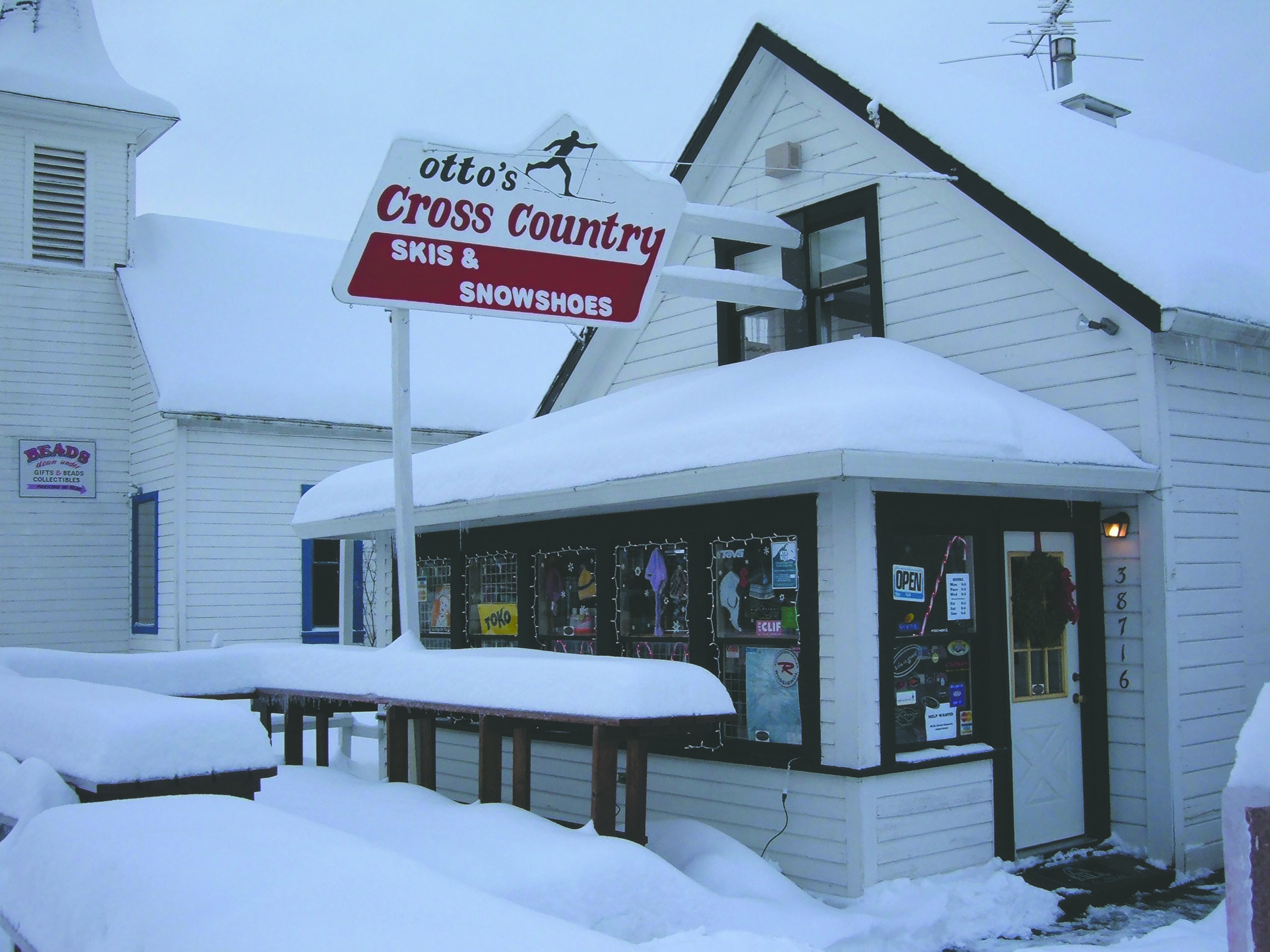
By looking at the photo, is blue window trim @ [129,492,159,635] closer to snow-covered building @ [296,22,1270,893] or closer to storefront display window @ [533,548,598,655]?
snow-covered building @ [296,22,1270,893]

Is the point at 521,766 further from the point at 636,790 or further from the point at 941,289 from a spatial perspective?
the point at 941,289

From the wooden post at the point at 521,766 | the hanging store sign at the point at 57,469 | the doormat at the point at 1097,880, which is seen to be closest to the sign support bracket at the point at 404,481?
the wooden post at the point at 521,766

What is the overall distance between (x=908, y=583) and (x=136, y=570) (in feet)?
40.8

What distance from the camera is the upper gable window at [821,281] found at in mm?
9719

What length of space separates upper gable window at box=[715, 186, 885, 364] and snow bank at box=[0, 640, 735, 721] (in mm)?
4061

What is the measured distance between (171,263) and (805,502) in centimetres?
1378

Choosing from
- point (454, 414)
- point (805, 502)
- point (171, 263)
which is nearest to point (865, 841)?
point (805, 502)

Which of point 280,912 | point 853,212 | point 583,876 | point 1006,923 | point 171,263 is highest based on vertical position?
point 171,263

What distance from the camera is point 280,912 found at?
2.54 metres

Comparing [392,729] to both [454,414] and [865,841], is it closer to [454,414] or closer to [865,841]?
[865,841]

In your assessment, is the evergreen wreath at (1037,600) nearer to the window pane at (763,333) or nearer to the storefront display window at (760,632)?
the storefront display window at (760,632)

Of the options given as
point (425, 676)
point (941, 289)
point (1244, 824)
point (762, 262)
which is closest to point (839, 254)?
point (762, 262)

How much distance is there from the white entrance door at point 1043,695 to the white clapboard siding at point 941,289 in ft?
3.29

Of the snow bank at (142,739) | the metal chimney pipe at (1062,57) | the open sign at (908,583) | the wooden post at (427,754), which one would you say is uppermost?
the metal chimney pipe at (1062,57)
